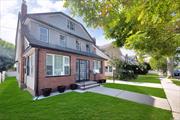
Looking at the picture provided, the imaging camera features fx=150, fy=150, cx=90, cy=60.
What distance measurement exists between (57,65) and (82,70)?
415cm

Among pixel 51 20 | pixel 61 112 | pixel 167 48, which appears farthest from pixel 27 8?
pixel 167 48

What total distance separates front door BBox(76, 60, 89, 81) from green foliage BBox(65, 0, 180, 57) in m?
7.24

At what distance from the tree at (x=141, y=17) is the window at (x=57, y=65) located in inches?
234

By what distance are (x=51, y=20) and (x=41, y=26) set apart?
202cm

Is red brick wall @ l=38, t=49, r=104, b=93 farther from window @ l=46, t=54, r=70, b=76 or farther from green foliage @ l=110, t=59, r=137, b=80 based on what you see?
green foliage @ l=110, t=59, r=137, b=80

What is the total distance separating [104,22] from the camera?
216 inches

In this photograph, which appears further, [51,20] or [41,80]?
[51,20]

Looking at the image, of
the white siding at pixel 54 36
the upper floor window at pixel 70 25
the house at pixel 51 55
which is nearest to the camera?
the house at pixel 51 55

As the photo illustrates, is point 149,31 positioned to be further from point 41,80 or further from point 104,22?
point 41,80

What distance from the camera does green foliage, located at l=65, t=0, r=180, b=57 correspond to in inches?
144

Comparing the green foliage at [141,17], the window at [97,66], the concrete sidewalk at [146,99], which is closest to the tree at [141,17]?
the green foliage at [141,17]

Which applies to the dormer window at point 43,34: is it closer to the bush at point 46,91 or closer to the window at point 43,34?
the window at point 43,34

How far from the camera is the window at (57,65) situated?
11997mm

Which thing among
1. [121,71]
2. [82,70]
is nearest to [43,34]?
[82,70]
